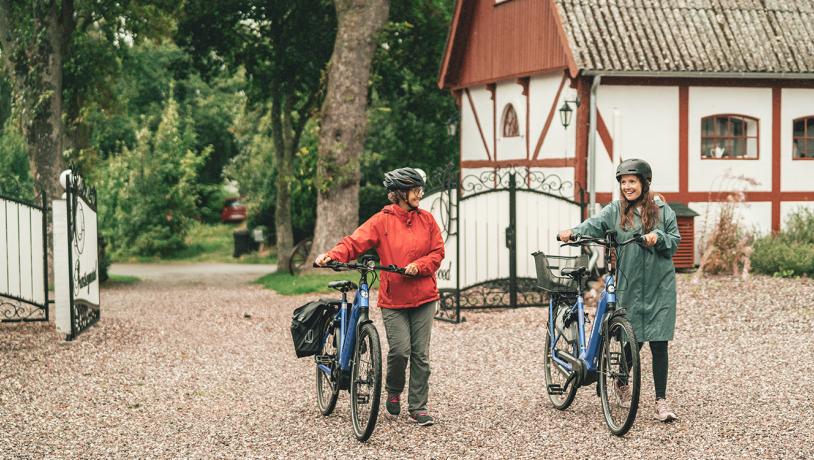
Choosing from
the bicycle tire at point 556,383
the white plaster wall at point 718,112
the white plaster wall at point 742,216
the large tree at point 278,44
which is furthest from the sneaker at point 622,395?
the large tree at point 278,44

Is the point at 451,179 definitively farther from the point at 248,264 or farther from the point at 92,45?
the point at 248,264

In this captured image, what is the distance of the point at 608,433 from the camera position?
718cm

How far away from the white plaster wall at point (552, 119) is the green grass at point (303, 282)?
12.9 feet

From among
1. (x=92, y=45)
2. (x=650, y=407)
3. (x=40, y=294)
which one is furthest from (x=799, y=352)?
(x=92, y=45)

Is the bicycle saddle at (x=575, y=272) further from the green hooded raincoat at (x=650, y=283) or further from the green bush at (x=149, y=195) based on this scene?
the green bush at (x=149, y=195)

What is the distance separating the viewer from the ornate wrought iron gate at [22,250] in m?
12.9

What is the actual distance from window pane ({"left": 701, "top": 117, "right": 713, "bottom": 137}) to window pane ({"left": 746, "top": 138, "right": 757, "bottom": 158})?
76cm

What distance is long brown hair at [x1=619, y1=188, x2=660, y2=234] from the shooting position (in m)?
7.45

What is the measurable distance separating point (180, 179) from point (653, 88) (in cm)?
1608

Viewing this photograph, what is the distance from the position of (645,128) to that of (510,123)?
3.34 meters

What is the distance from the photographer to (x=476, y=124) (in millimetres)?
23719

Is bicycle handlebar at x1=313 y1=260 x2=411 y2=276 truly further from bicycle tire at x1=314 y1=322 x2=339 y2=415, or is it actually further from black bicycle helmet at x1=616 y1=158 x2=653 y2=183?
black bicycle helmet at x1=616 y1=158 x2=653 y2=183

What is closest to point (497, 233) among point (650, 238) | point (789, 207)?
point (650, 238)

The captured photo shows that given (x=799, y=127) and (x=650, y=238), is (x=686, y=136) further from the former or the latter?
(x=650, y=238)
